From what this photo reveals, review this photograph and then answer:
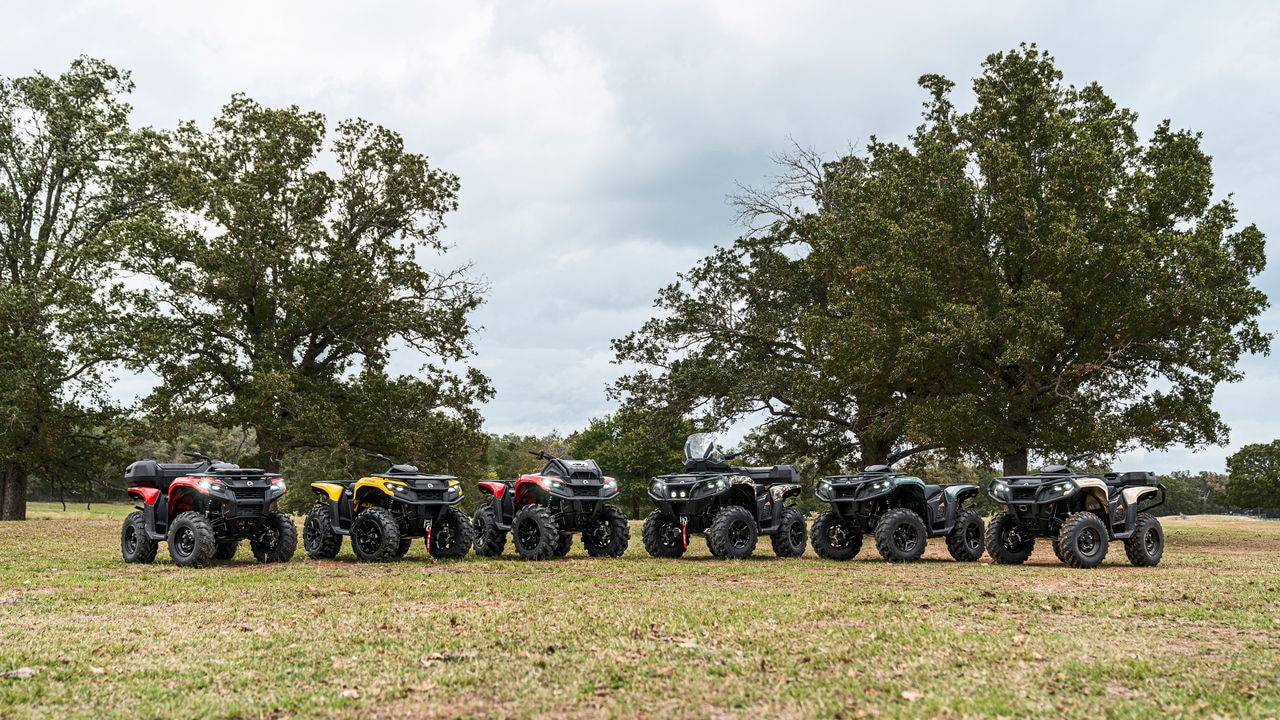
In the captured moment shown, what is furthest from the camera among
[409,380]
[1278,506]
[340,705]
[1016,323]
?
[1278,506]

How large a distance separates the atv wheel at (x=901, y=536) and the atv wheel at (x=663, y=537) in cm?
311

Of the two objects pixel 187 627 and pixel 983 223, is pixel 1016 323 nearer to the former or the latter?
pixel 983 223

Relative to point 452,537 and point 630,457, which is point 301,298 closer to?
point 452,537

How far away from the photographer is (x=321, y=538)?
14195 mm

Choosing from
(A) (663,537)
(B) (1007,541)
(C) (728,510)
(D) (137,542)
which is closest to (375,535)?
(D) (137,542)

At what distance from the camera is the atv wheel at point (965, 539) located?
14555 mm

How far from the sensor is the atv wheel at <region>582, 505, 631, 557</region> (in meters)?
14.6

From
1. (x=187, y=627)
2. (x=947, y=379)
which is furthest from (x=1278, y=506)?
(x=187, y=627)

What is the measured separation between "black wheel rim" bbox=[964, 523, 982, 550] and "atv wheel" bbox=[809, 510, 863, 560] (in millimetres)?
1637

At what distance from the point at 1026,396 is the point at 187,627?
A: 20.6 meters

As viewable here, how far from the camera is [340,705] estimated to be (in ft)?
15.2

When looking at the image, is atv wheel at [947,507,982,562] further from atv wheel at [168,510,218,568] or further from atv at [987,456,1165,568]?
atv wheel at [168,510,218,568]

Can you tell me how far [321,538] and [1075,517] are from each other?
36.1 feet

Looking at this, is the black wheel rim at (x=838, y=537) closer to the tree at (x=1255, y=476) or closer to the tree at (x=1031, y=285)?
the tree at (x=1031, y=285)
